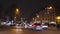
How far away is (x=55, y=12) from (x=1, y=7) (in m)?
36.8

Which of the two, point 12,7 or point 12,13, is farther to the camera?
point 12,7

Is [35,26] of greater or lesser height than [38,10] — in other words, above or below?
below

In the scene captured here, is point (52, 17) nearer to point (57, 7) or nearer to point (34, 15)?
point (57, 7)

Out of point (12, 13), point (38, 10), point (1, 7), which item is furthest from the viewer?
point (38, 10)

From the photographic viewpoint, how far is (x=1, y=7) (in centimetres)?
7425

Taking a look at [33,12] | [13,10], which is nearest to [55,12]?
[13,10]

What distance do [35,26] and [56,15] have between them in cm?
6208

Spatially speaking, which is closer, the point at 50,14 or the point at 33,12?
the point at 50,14

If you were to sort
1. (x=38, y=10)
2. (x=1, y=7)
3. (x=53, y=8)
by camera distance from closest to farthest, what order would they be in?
(x=1, y=7)
(x=53, y=8)
(x=38, y=10)

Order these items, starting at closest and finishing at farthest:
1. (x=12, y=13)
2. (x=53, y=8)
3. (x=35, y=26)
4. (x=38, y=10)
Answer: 1. (x=35, y=26)
2. (x=12, y=13)
3. (x=53, y=8)
4. (x=38, y=10)

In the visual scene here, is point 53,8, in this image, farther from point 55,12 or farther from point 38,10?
point 38,10

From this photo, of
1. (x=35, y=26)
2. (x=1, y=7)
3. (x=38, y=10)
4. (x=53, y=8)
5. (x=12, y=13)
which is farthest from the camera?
(x=38, y=10)

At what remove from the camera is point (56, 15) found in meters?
98.7

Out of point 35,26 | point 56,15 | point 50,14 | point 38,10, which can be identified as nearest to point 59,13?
point 56,15
